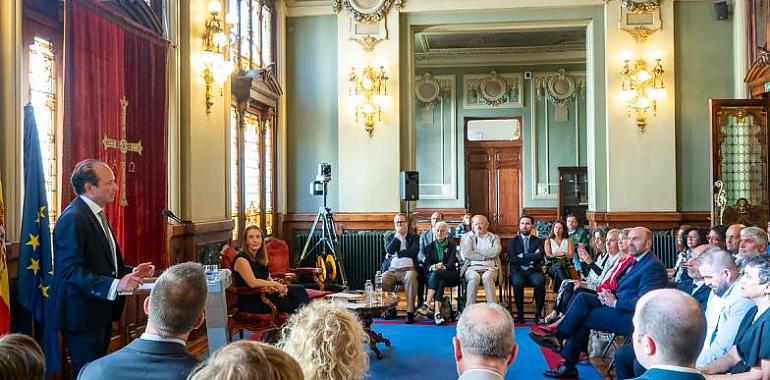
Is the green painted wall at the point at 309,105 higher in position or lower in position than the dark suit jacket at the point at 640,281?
higher

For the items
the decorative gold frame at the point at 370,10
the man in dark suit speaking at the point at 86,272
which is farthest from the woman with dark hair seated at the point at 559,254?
the man in dark suit speaking at the point at 86,272

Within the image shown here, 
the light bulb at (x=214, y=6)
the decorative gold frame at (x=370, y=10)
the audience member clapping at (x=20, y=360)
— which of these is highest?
the decorative gold frame at (x=370, y=10)

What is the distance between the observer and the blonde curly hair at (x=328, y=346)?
76.0 inches

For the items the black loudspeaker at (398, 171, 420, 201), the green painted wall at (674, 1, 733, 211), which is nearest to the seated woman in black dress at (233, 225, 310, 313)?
the black loudspeaker at (398, 171, 420, 201)

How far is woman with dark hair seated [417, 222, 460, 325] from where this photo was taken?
7.40 meters

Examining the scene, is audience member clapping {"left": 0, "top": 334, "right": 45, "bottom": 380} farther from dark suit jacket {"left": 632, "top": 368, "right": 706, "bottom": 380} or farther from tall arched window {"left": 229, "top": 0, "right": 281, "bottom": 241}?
tall arched window {"left": 229, "top": 0, "right": 281, "bottom": 241}

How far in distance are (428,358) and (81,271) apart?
3184 mm

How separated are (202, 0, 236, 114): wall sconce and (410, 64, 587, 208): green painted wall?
6.83m

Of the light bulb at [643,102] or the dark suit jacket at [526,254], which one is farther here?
the light bulb at [643,102]

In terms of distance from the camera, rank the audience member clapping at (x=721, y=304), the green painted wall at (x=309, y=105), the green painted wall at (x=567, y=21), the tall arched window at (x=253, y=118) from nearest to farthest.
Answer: the audience member clapping at (x=721, y=304) < the tall arched window at (x=253, y=118) < the green painted wall at (x=567, y=21) < the green painted wall at (x=309, y=105)

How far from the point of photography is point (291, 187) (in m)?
9.56

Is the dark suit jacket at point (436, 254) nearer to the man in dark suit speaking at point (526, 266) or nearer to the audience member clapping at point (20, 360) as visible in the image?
the man in dark suit speaking at point (526, 266)

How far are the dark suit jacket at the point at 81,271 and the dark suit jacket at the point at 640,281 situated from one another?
134 inches

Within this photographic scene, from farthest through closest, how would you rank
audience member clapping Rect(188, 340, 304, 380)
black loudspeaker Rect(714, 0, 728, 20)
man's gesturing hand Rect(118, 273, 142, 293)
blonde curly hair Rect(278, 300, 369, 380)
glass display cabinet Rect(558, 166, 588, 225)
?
glass display cabinet Rect(558, 166, 588, 225) → black loudspeaker Rect(714, 0, 728, 20) → man's gesturing hand Rect(118, 273, 142, 293) → blonde curly hair Rect(278, 300, 369, 380) → audience member clapping Rect(188, 340, 304, 380)
